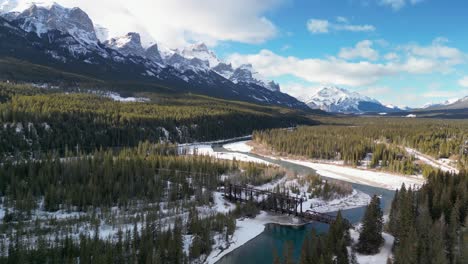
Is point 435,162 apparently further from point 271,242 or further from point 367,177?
point 271,242

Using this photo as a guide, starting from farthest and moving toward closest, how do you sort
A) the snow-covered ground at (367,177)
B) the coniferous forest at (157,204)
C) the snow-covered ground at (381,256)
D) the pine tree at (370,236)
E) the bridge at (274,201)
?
the snow-covered ground at (367,177) < the bridge at (274,201) < the pine tree at (370,236) < the snow-covered ground at (381,256) < the coniferous forest at (157,204)

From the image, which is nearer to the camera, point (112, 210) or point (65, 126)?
point (112, 210)

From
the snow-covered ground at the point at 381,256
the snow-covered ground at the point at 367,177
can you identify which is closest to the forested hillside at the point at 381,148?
Result: the snow-covered ground at the point at 367,177

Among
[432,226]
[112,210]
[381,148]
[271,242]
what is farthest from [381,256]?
[381,148]

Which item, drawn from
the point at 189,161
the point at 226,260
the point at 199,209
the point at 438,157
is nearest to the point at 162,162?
the point at 189,161

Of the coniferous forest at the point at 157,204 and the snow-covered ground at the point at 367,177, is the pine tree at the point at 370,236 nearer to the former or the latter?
the coniferous forest at the point at 157,204

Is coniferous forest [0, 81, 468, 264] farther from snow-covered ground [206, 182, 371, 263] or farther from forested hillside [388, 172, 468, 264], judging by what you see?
snow-covered ground [206, 182, 371, 263]

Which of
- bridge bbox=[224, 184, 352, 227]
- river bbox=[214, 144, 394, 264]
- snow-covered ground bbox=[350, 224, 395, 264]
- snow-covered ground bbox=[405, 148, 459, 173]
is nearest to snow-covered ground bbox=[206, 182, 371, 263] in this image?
river bbox=[214, 144, 394, 264]
